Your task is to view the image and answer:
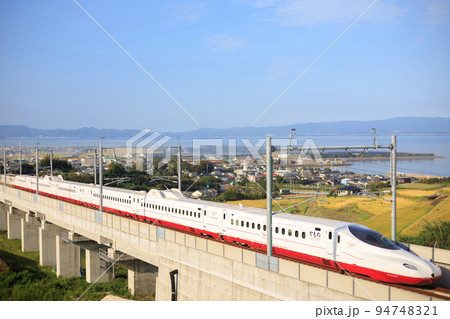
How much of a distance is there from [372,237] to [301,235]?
3.37 meters

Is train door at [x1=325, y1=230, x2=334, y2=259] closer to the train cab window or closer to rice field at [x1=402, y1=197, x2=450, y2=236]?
the train cab window

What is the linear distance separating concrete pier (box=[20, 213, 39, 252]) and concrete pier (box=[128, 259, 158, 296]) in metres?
35.3

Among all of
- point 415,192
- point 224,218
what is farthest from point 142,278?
point 415,192

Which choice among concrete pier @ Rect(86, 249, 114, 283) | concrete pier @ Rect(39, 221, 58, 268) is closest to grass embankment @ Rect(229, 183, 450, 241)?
concrete pier @ Rect(86, 249, 114, 283)

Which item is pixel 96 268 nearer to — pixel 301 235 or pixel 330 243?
pixel 301 235

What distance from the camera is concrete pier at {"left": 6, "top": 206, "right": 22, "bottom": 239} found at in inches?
2574

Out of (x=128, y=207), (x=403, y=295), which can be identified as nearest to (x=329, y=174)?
(x=128, y=207)

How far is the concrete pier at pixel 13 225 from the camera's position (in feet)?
214

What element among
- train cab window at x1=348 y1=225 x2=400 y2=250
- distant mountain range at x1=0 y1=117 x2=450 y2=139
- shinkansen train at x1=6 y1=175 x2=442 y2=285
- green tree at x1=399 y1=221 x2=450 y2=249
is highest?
distant mountain range at x1=0 y1=117 x2=450 y2=139

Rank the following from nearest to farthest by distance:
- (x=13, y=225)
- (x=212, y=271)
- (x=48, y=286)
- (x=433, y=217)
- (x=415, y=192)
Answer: (x=212, y=271)
(x=48, y=286)
(x=433, y=217)
(x=415, y=192)
(x=13, y=225)

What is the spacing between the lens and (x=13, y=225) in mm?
66000

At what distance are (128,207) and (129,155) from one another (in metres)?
54.6

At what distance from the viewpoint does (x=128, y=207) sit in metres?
33.8
